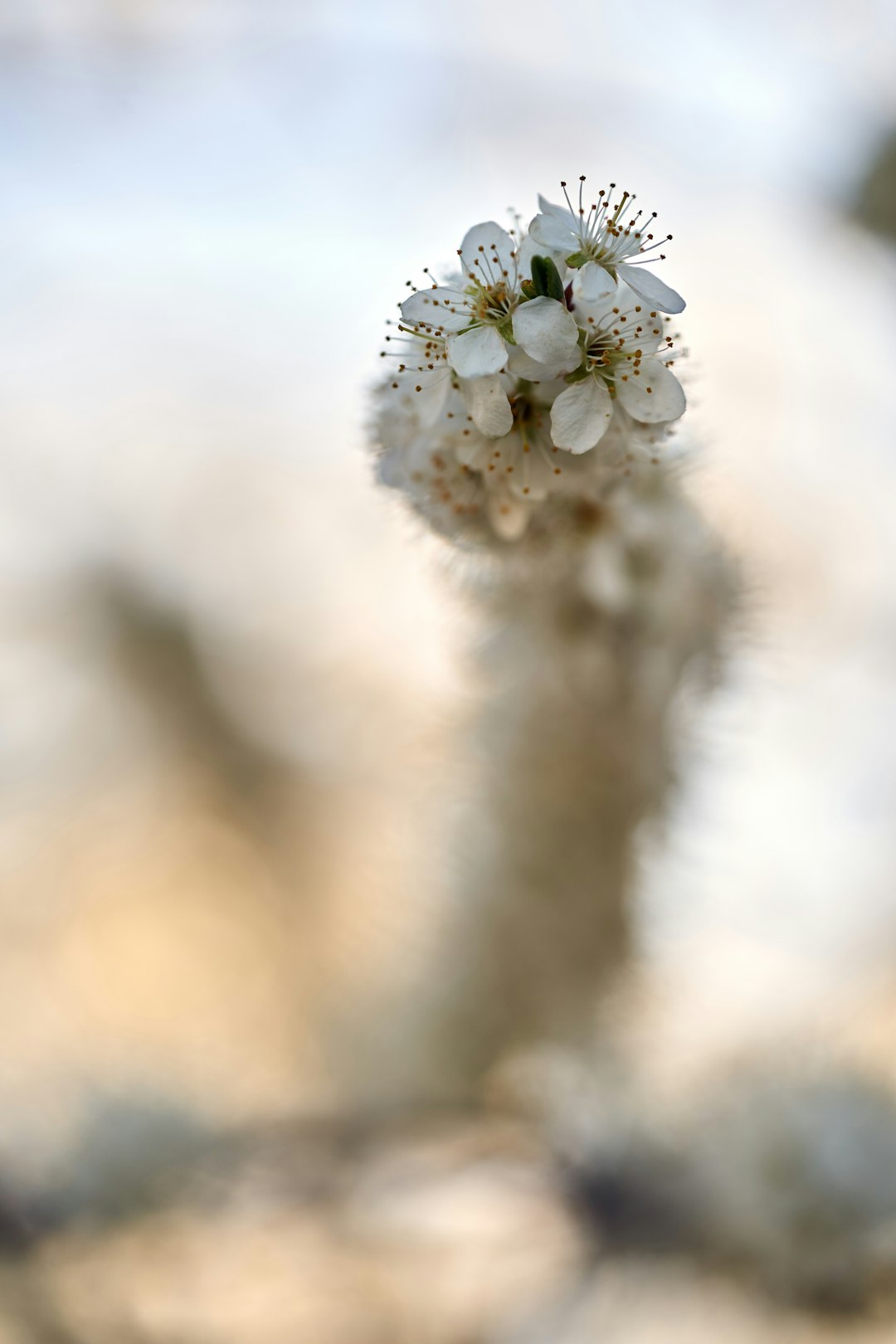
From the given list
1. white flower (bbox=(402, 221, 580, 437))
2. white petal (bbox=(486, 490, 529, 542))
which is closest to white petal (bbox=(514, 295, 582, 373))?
white flower (bbox=(402, 221, 580, 437))

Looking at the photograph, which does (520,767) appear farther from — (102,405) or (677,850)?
(102,405)

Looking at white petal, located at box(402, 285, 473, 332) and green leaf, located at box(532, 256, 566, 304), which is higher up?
white petal, located at box(402, 285, 473, 332)

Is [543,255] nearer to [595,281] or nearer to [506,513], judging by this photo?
[595,281]

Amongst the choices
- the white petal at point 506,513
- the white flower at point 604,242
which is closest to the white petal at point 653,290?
the white flower at point 604,242

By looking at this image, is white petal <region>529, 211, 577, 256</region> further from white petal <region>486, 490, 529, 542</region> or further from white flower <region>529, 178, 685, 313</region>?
white petal <region>486, 490, 529, 542</region>

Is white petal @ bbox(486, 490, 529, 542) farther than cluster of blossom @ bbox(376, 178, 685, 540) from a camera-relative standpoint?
Yes

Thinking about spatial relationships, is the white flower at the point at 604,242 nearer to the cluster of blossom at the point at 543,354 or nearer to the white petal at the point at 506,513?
the cluster of blossom at the point at 543,354
